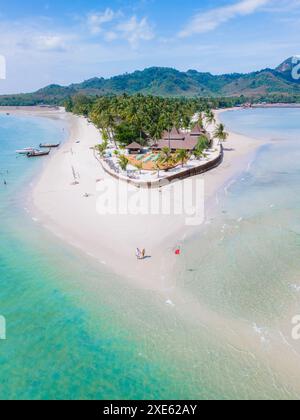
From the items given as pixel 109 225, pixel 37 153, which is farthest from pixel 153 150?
pixel 109 225

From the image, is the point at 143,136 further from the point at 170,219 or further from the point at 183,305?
the point at 183,305

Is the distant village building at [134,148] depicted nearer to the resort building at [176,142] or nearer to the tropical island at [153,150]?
the tropical island at [153,150]

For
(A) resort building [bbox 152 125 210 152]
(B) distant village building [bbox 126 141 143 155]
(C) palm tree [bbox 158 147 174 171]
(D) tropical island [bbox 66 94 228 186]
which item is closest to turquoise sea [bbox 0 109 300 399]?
(D) tropical island [bbox 66 94 228 186]

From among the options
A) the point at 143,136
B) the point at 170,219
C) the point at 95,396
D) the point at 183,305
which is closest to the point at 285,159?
the point at 143,136

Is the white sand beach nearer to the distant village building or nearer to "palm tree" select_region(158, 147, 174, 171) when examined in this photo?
"palm tree" select_region(158, 147, 174, 171)

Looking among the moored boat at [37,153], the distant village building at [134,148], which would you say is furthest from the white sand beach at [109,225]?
the moored boat at [37,153]
